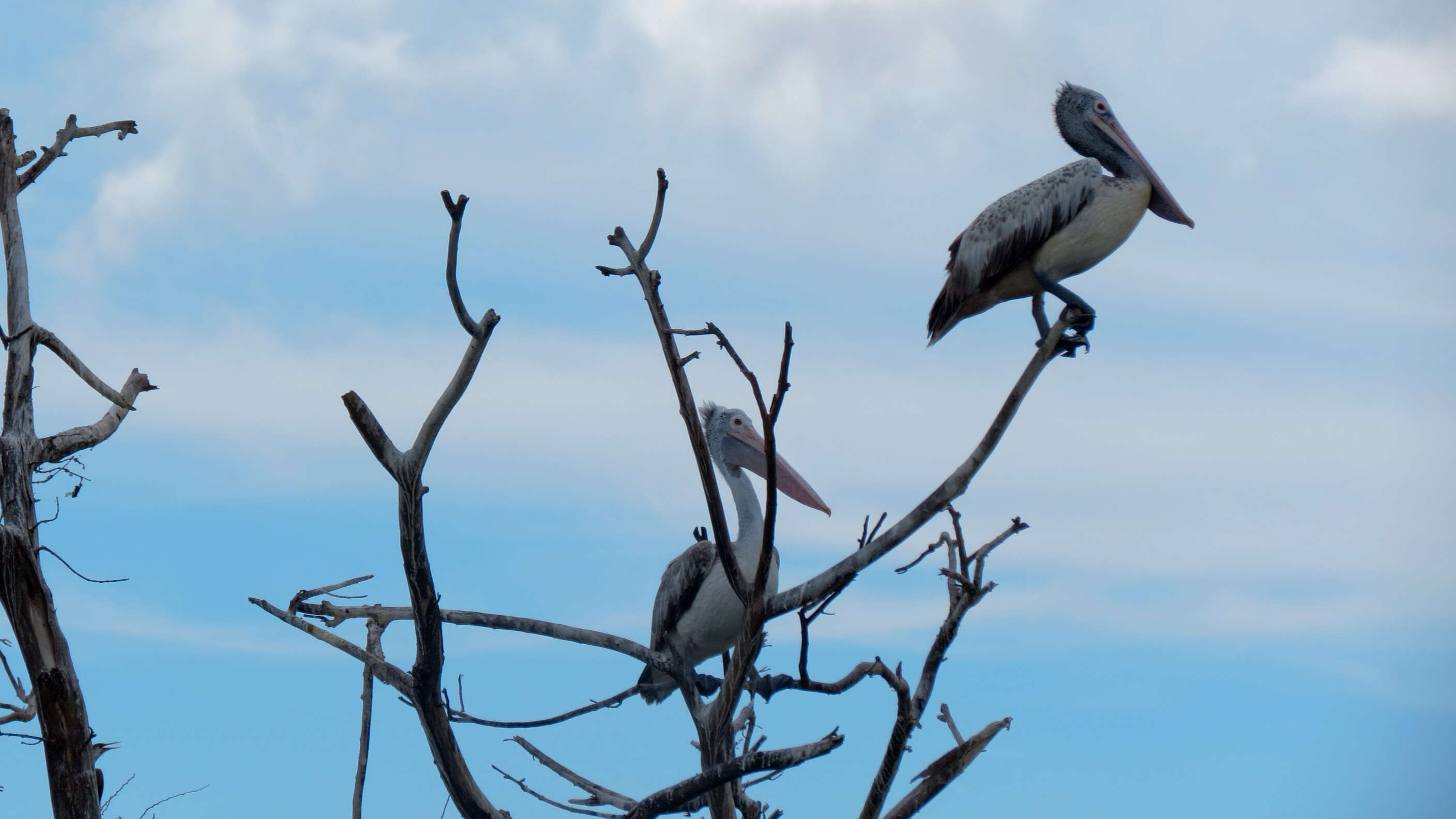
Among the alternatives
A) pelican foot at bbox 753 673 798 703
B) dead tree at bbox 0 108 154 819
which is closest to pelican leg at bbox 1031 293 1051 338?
pelican foot at bbox 753 673 798 703

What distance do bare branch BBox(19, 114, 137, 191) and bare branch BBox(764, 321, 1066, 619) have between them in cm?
641

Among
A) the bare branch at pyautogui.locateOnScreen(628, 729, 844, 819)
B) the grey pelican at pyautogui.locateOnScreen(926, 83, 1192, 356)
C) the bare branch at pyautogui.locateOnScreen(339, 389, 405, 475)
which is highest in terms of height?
→ the grey pelican at pyautogui.locateOnScreen(926, 83, 1192, 356)

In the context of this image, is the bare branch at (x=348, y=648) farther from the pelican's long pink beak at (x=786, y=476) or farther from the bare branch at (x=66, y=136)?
the bare branch at (x=66, y=136)

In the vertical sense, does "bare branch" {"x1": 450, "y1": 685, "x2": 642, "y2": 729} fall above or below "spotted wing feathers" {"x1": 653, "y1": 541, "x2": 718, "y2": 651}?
below

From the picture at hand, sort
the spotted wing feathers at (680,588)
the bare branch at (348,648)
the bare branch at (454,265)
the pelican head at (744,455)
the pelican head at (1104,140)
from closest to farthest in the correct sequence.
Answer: the bare branch at (454,265)
the bare branch at (348,648)
the pelican head at (1104,140)
the spotted wing feathers at (680,588)
the pelican head at (744,455)

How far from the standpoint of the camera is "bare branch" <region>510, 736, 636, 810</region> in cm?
707

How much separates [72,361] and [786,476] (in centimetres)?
463

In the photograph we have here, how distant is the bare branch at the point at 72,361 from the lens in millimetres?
7793

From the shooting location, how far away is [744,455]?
308 inches

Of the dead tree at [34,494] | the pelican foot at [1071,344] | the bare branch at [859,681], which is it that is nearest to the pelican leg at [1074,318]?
the pelican foot at [1071,344]

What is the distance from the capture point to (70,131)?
28.3 feet

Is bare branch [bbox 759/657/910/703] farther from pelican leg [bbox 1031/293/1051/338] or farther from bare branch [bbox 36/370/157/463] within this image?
bare branch [bbox 36/370/157/463]

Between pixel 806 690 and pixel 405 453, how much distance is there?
6.30 ft

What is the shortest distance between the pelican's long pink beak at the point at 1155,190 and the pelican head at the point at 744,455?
2.66 meters
